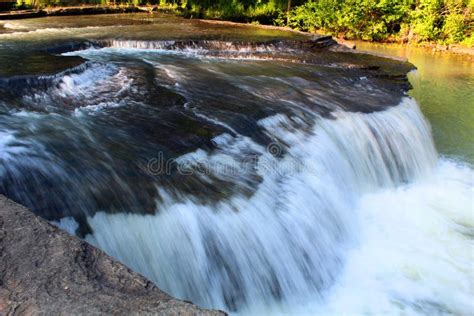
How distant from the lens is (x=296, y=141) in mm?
6121

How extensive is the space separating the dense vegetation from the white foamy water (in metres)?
14.2

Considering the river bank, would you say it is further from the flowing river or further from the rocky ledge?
the rocky ledge

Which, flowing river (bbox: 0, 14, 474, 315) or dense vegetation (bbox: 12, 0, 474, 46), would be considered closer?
flowing river (bbox: 0, 14, 474, 315)

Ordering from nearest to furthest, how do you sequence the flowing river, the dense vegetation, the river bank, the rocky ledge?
the rocky ledge
the flowing river
the river bank
the dense vegetation

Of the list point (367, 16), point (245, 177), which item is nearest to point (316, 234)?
point (245, 177)

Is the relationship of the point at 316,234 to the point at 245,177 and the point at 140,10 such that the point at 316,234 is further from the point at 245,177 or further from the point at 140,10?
the point at 140,10

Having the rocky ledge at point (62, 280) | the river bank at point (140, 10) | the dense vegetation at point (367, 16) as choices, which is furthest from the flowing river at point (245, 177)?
the dense vegetation at point (367, 16)

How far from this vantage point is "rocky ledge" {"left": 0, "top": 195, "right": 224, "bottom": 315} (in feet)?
7.07

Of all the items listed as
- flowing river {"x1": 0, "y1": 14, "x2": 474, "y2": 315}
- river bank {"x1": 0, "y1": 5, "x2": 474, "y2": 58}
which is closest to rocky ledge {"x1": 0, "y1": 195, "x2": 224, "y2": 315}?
flowing river {"x1": 0, "y1": 14, "x2": 474, "y2": 315}

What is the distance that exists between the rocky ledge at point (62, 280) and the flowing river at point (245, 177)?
3.08 ft

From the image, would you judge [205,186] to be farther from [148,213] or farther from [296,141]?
[296,141]

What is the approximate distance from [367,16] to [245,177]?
1844 cm

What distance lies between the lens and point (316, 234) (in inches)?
199

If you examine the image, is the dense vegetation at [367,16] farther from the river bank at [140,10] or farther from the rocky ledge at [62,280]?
the rocky ledge at [62,280]
